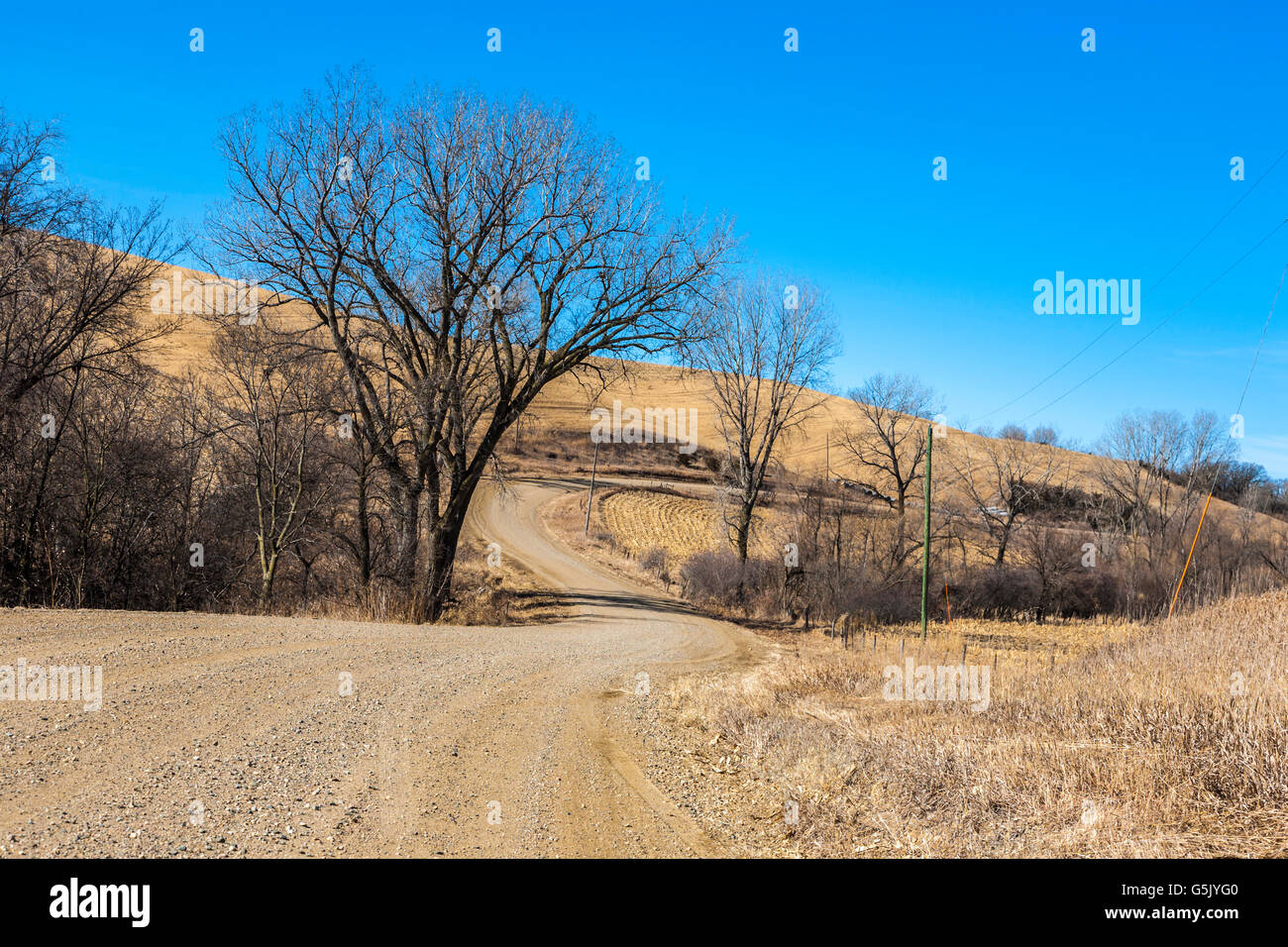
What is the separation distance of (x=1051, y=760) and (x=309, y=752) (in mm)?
6218

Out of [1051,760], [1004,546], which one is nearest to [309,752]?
[1051,760]

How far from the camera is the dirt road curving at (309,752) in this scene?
15.7 ft

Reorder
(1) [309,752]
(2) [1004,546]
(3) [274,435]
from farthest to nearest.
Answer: (2) [1004,546], (3) [274,435], (1) [309,752]

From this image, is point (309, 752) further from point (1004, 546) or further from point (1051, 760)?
point (1004, 546)

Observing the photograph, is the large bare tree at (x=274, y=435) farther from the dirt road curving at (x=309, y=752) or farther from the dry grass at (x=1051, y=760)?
the dry grass at (x=1051, y=760)

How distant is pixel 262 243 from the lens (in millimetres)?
18391

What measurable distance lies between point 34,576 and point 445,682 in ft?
40.3

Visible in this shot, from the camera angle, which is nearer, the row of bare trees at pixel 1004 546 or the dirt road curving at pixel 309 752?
the dirt road curving at pixel 309 752

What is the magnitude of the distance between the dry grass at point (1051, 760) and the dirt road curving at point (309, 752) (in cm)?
132

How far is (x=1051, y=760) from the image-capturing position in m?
6.37

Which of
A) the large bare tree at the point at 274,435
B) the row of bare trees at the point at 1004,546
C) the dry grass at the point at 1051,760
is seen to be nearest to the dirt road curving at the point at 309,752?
the dry grass at the point at 1051,760

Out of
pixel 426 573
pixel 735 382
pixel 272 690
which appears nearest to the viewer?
pixel 272 690
